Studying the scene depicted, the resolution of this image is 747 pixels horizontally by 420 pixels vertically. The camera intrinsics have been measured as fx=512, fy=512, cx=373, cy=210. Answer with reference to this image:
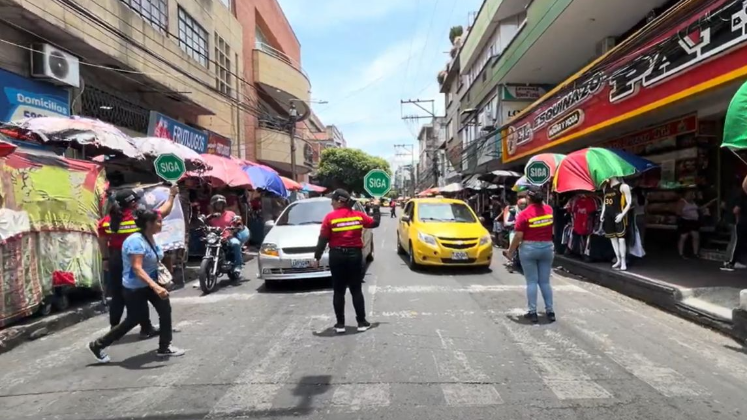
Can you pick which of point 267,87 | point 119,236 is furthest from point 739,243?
point 267,87

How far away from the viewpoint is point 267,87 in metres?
30.0

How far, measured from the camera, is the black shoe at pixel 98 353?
5.12 m

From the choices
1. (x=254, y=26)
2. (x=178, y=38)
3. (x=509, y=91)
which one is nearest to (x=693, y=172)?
(x=509, y=91)

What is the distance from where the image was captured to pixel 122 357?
5.40 m

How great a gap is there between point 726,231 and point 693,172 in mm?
1628

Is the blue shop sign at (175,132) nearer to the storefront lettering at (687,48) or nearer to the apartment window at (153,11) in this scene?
the apartment window at (153,11)

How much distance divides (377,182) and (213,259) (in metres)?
3.55

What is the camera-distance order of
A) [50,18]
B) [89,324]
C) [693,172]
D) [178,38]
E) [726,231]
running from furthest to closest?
1. [178,38]
2. [693,172]
3. [726,231]
4. [50,18]
5. [89,324]

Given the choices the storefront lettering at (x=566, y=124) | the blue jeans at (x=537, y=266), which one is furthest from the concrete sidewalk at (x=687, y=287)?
the storefront lettering at (x=566, y=124)

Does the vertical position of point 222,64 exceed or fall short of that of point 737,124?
it exceeds it

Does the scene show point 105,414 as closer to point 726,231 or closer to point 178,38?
point 726,231

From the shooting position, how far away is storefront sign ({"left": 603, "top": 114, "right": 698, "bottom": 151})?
37.1 ft

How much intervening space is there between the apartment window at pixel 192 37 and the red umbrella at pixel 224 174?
605 cm

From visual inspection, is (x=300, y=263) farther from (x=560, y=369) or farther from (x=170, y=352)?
(x=560, y=369)
